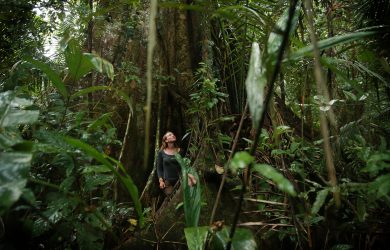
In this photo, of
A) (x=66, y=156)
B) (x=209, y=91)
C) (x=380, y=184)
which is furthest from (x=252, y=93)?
(x=209, y=91)

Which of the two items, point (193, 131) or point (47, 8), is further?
point (193, 131)

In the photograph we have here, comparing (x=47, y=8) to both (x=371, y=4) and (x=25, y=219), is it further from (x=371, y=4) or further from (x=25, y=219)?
(x=371, y=4)

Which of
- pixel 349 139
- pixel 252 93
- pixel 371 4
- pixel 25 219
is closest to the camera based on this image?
pixel 252 93

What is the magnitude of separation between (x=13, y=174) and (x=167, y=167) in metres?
2.64

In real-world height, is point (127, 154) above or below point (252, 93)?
below

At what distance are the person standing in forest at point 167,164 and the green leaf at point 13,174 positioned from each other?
2.55 metres

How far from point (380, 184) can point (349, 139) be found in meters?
0.82

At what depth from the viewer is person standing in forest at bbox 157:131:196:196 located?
3430 mm

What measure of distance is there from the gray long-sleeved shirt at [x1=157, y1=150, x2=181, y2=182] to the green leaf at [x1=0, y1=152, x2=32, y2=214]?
2.56 m

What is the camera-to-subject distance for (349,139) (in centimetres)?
189

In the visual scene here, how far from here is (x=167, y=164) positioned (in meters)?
3.46

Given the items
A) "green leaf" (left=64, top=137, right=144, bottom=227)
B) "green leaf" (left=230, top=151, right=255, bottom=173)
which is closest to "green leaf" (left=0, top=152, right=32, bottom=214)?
"green leaf" (left=64, top=137, right=144, bottom=227)

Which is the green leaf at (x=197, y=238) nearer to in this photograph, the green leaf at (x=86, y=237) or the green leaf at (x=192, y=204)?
the green leaf at (x=192, y=204)

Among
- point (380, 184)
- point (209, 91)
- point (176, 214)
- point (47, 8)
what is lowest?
point (176, 214)
